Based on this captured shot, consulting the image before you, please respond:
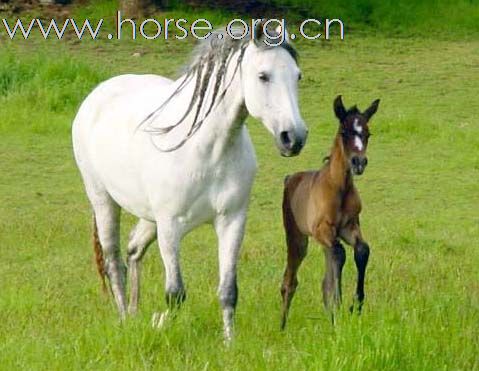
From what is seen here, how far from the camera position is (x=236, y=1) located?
2016 centimetres

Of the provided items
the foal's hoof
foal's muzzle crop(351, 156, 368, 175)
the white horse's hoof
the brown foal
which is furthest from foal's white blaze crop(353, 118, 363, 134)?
the white horse's hoof

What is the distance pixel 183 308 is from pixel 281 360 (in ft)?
2.97

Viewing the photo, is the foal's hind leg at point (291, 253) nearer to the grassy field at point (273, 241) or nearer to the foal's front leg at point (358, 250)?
the grassy field at point (273, 241)

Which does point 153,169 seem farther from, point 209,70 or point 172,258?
point 209,70

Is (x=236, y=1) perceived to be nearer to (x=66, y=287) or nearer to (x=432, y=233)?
(x=432, y=233)

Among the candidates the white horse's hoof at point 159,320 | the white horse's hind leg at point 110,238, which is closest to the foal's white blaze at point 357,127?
the white horse's hoof at point 159,320

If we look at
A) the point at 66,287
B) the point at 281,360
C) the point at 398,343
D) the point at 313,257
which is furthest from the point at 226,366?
the point at 313,257

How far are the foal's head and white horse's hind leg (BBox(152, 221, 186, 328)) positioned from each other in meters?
0.86

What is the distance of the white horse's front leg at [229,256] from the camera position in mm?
5988

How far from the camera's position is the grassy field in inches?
217

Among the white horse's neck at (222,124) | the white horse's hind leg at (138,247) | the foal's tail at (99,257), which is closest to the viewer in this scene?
the white horse's neck at (222,124)

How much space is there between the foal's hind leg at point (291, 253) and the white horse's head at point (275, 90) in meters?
1.00

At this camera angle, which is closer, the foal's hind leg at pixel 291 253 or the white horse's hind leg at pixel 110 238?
the foal's hind leg at pixel 291 253

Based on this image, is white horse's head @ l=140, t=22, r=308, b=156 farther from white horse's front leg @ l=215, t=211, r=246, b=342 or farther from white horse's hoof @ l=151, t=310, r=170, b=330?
white horse's hoof @ l=151, t=310, r=170, b=330
